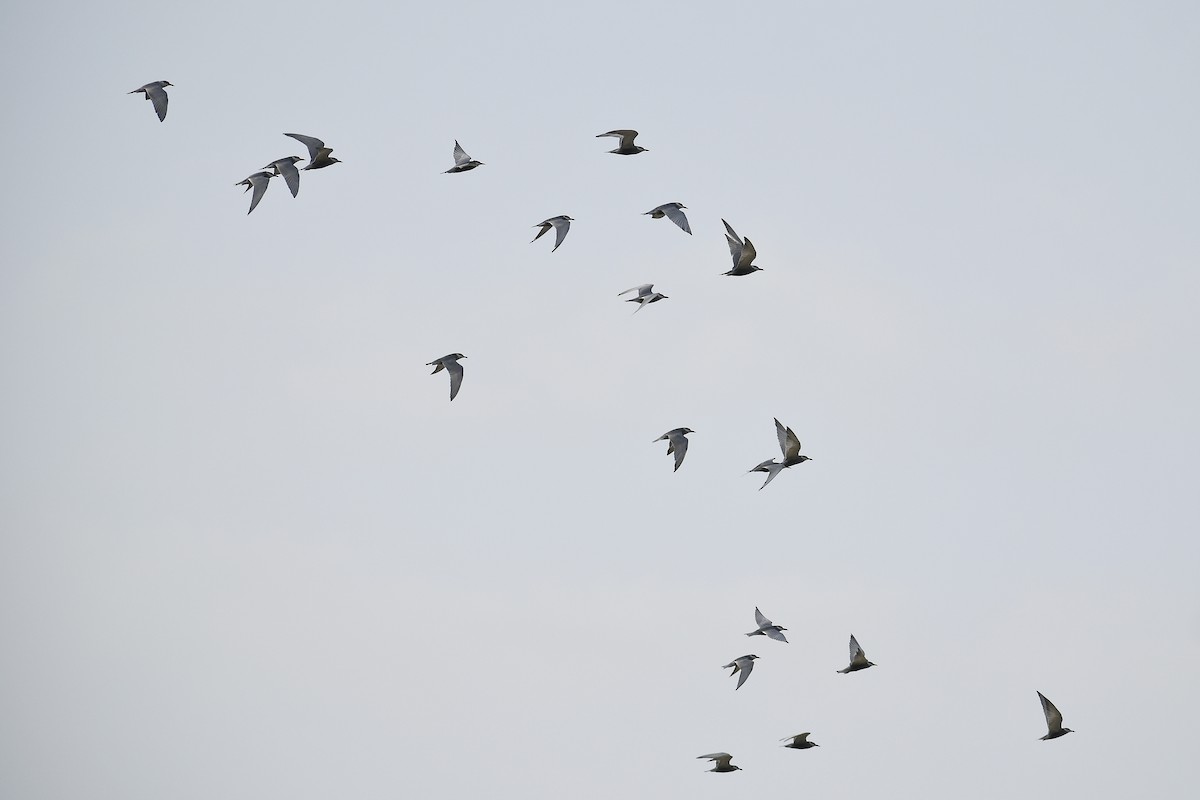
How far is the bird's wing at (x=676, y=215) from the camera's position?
6359cm

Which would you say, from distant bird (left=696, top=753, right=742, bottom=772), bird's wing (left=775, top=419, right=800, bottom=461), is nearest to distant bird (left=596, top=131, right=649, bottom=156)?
bird's wing (left=775, top=419, right=800, bottom=461)

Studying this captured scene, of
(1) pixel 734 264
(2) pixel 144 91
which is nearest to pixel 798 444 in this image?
(1) pixel 734 264

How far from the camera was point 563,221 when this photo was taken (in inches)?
2596

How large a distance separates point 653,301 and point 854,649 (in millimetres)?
16248

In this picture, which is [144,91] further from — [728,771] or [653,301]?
[728,771]

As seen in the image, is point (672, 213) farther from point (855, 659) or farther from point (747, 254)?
point (855, 659)

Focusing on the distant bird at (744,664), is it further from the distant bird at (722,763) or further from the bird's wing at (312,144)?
the bird's wing at (312,144)

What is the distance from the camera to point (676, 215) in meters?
64.0

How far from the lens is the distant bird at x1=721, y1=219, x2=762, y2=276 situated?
6206 centimetres

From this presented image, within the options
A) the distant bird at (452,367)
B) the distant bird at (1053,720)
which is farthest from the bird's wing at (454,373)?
the distant bird at (1053,720)

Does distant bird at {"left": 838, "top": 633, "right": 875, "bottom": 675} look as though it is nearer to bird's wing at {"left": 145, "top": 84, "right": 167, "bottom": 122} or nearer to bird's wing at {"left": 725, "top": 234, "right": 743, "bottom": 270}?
bird's wing at {"left": 725, "top": 234, "right": 743, "bottom": 270}

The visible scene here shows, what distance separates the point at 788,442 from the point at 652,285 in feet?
33.1

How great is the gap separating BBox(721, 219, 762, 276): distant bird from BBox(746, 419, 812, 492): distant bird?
20.7 ft

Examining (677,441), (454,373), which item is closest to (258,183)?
(454,373)
